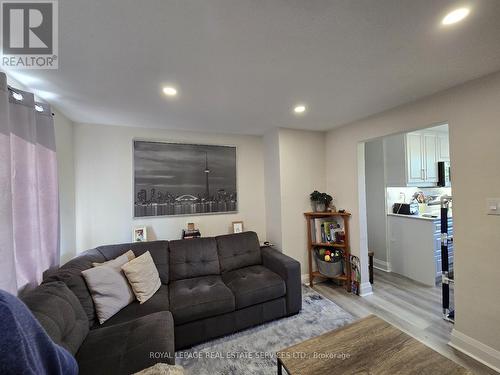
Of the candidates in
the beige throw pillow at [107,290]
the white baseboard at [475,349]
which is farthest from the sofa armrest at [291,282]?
the beige throw pillow at [107,290]

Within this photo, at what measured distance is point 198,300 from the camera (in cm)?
187

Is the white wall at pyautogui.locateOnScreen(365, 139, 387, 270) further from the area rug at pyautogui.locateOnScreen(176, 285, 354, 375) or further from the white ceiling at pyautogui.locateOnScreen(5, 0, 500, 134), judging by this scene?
the area rug at pyautogui.locateOnScreen(176, 285, 354, 375)

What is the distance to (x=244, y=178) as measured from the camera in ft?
11.0

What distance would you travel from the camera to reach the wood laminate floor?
183 cm

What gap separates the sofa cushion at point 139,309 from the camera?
64.1 inches

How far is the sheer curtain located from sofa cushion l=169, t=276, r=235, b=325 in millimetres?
1065

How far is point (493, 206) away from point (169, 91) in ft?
9.39

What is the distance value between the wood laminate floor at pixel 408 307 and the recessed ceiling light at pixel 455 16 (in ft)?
8.05

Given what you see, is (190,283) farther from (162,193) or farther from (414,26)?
(414,26)

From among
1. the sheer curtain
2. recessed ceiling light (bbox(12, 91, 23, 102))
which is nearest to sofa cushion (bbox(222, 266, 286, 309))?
the sheer curtain

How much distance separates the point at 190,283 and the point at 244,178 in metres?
1.75

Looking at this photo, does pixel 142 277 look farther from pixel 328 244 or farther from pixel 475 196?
pixel 475 196

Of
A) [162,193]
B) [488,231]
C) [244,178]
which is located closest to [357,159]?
[488,231]

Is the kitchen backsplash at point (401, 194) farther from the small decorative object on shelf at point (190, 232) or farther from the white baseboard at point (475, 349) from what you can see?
the small decorative object on shelf at point (190, 232)
